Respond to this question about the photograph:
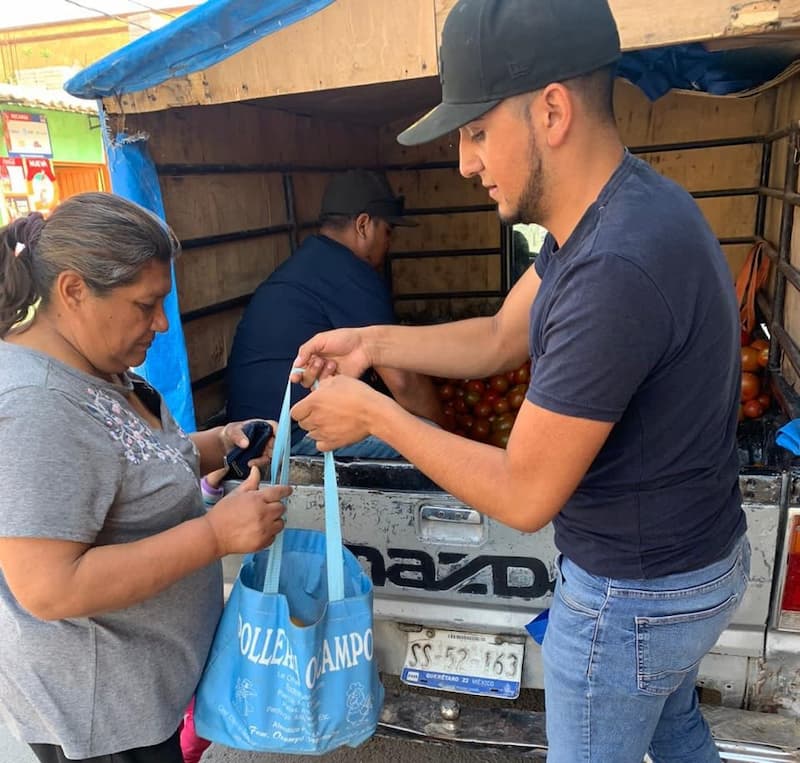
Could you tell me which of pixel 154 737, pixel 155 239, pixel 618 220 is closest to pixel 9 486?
pixel 155 239

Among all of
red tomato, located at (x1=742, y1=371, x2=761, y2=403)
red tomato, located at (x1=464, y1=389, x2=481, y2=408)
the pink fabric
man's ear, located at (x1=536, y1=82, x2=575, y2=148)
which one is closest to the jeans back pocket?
man's ear, located at (x1=536, y1=82, x2=575, y2=148)

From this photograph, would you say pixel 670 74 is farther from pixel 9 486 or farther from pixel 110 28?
pixel 110 28

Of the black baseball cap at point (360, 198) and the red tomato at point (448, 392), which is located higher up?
the black baseball cap at point (360, 198)

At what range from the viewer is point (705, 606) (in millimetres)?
1312

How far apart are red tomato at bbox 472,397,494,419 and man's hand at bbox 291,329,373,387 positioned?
94.6 inches

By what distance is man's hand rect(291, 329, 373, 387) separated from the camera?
76.5 inches

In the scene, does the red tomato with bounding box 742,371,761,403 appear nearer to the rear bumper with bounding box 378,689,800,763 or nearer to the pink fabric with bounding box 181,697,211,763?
the rear bumper with bounding box 378,689,800,763

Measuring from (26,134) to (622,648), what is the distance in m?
12.1

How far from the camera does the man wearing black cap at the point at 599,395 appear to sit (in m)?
1.09

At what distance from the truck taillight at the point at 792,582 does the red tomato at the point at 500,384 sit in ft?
9.18

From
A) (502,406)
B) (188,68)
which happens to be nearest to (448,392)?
(502,406)

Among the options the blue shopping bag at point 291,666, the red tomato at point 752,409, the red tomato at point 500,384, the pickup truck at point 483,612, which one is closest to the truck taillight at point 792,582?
the pickup truck at point 483,612

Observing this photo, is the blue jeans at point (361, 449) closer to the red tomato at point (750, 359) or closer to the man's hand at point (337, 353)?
the man's hand at point (337, 353)

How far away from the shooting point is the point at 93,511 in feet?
4.26
